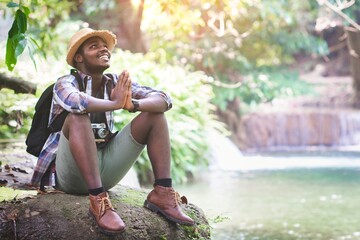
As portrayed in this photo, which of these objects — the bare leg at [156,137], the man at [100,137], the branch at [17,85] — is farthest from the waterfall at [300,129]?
the bare leg at [156,137]

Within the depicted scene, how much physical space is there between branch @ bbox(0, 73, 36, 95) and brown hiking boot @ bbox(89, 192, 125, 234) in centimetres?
259

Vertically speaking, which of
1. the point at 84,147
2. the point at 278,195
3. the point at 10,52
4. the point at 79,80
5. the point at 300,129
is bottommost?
the point at 278,195

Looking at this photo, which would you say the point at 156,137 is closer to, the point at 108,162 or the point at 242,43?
Answer: the point at 108,162

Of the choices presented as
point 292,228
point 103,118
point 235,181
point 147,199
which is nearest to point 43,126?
point 103,118

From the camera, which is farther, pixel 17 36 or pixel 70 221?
pixel 70 221

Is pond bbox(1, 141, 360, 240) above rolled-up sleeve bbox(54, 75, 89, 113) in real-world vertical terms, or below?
below

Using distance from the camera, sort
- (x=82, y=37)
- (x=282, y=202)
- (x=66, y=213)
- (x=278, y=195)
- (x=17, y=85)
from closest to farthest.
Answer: (x=66, y=213), (x=82, y=37), (x=17, y=85), (x=282, y=202), (x=278, y=195)

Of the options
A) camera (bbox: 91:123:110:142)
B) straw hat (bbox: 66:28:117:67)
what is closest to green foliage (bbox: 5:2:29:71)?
straw hat (bbox: 66:28:117:67)

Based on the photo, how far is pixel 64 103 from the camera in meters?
3.52

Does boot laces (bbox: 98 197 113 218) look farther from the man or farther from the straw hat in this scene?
the straw hat

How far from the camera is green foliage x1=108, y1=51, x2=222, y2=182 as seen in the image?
8.75 metres

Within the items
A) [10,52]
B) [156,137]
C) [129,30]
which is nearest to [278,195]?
[156,137]

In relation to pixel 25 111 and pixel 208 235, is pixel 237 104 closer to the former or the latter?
pixel 25 111

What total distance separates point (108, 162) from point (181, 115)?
19.1ft
